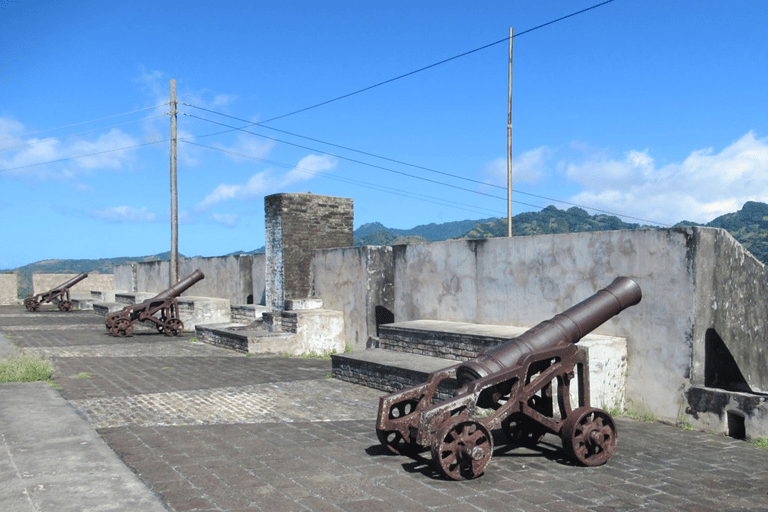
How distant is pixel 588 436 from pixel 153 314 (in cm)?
1361

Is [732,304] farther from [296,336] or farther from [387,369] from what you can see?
[296,336]

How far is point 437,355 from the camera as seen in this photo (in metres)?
9.45

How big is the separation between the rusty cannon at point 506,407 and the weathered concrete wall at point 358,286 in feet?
22.3

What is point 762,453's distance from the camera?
6.14m

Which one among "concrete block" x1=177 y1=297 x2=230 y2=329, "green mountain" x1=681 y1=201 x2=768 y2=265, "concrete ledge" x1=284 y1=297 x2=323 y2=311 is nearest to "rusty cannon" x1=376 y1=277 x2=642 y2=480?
"concrete ledge" x1=284 y1=297 x2=323 y2=311

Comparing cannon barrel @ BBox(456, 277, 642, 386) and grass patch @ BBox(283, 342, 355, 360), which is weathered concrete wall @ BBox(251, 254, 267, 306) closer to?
grass patch @ BBox(283, 342, 355, 360)

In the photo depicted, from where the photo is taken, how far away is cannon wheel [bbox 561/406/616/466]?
17.7 ft

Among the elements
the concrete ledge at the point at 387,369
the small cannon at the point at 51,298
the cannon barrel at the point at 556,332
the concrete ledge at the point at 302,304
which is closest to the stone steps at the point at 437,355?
the concrete ledge at the point at 387,369

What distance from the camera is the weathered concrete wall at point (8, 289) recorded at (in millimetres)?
29844

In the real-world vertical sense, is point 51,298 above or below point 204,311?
above

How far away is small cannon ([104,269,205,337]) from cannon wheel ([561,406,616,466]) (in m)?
12.7

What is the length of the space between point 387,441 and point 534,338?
60.2 inches

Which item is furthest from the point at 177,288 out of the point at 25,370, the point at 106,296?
the point at 106,296

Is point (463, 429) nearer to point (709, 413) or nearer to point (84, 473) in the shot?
point (84, 473)
